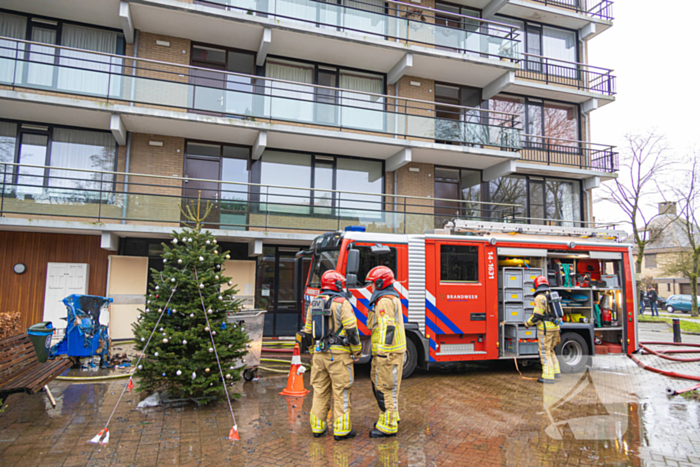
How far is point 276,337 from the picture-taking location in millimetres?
13438

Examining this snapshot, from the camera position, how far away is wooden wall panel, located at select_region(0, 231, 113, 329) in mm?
11766

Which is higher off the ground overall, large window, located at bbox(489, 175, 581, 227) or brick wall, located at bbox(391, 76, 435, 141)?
brick wall, located at bbox(391, 76, 435, 141)

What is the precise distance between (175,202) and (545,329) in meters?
9.95

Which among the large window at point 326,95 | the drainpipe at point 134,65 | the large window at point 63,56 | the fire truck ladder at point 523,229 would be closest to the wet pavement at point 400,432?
the fire truck ladder at point 523,229

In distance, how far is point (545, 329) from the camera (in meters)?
8.37

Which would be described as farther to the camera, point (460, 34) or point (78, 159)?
point (460, 34)

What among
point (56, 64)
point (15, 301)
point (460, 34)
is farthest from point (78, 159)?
point (460, 34)

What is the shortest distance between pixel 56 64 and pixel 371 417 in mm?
12793

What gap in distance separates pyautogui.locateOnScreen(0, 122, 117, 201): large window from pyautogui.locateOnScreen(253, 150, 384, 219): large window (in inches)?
177

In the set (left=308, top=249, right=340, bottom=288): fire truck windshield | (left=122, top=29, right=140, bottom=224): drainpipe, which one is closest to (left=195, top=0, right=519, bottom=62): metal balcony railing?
(left=122, top=29, right=140, bottom=224): drainpipe

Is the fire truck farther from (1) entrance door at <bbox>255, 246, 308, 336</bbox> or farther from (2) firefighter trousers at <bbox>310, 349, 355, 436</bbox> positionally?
(1) entrance door at <bbox>255, 246, 308, 336</bbox>

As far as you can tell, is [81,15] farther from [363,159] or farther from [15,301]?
[363,159]

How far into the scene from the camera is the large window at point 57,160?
1135cm

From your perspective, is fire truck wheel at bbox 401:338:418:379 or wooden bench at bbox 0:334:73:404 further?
fire truck wheel at bbox 401:338:418:379
